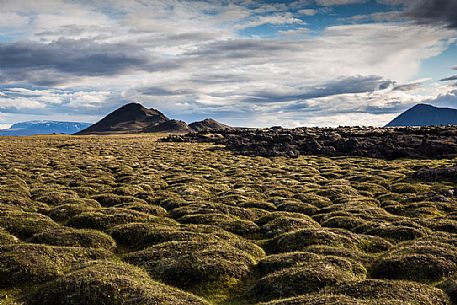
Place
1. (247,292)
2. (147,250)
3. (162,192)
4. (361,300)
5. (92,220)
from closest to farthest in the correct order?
(361,300)
(247,292)
(147,250)
(92,220)
(162,192)

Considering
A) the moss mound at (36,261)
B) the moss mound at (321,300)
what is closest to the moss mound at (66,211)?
the moss mound at (36,261)

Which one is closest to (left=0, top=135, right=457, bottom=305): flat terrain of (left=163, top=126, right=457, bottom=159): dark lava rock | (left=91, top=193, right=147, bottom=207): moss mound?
(left=91, top=193, right=147, bottom=207): moss mound

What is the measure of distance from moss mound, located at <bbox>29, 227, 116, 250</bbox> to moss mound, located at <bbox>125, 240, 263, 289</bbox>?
2.93 m

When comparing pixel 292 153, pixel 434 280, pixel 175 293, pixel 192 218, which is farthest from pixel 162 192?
pixel 292 153

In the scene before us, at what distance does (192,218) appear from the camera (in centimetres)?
3394

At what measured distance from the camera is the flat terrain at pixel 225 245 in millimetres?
18766

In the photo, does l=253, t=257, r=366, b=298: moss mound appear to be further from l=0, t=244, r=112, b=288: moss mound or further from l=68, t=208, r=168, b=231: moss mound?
l=68, t=208, r=168, b=231: moss mound

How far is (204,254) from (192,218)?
1075 centimetres

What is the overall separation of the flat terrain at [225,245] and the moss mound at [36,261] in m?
0.06

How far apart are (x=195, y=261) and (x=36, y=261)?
864 centimetres

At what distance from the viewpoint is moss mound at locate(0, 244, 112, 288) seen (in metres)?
20.3

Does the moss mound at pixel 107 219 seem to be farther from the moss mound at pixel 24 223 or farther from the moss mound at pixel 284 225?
the moss mound at pixel 284 225

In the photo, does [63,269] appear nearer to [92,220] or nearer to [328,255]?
[92,220]

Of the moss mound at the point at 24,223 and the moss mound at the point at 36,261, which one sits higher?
the moss mound at the point at 24,223
